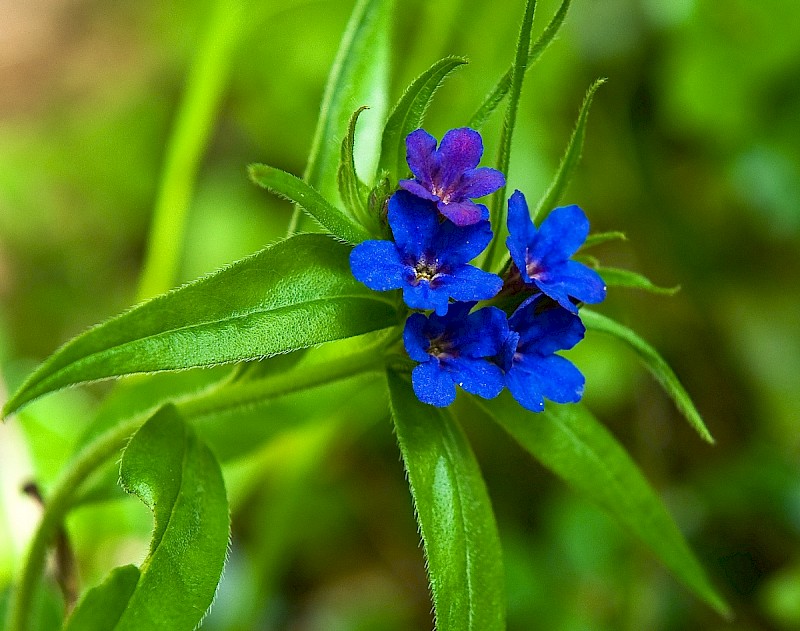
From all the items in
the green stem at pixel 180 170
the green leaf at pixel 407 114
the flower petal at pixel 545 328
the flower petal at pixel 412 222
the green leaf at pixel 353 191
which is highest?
the green stem at pixel 180 170

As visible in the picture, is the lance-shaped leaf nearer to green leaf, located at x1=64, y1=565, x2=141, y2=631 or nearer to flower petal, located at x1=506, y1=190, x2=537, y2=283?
green leaf, located at x1=64, y1=565, x2=141, y2=631

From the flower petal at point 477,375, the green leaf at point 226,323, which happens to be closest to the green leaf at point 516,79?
the flower petal at point 477,375

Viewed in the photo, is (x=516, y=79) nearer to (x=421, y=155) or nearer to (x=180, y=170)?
(x=421, y=155)

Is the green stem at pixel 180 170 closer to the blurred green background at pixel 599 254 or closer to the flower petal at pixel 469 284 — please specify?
the blurred green background at pixel 599 254

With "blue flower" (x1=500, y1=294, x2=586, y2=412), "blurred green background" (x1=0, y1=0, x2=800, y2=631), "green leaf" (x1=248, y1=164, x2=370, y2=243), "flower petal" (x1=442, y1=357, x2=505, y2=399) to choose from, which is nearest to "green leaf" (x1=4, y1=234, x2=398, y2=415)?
"green leaf" (x1=248, y1=164, x2=370, y2=243)

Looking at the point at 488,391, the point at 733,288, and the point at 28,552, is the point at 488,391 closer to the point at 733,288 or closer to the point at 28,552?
the point at 28,552
